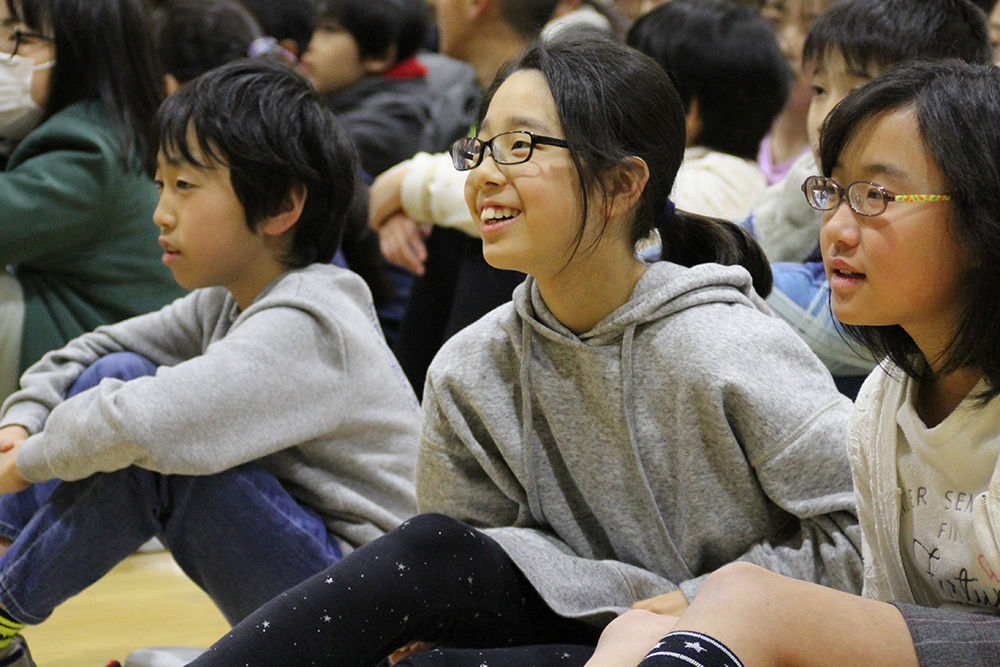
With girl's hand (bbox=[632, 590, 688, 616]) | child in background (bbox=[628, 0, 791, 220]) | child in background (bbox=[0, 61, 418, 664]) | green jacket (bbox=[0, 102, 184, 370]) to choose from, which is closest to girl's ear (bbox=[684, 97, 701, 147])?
child in background (bbox=[628, 0, 791, 220])

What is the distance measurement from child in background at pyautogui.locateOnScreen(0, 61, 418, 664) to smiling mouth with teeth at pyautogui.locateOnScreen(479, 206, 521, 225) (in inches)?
15.5

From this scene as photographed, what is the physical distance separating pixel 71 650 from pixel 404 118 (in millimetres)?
1886

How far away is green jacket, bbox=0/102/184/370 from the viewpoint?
216 cm

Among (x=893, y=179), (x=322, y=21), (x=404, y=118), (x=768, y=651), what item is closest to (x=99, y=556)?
(x=768, y=651)

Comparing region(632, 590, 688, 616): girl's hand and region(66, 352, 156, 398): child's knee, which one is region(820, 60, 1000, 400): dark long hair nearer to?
region(632, 590, 688, 616): girl's hand

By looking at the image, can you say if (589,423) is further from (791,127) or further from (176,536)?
(791,127)

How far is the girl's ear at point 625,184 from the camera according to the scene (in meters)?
1.34

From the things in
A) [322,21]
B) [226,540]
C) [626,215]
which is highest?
[626,215]

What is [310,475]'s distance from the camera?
168cm

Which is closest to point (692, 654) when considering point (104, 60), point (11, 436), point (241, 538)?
point (241, 538)

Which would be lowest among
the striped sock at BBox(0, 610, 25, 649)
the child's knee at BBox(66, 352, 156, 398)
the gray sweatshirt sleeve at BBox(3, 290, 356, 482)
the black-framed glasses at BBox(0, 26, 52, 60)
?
the striped sock at BBox(0, 610, 25, 649)

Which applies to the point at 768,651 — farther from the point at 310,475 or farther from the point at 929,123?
the point at 310,475

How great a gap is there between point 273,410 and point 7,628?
1.54 feet

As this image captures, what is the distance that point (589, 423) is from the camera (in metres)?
1.37
